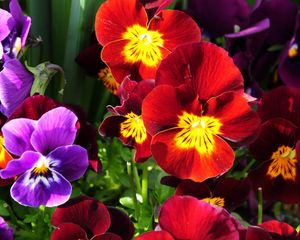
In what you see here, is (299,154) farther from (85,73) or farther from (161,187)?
(85,73)

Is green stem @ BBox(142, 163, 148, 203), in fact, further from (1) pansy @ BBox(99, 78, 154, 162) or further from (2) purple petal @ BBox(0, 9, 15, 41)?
(2) purple petal @ BBox(0, 9, 15, 41)

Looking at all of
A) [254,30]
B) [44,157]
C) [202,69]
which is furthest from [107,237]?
[254,30]

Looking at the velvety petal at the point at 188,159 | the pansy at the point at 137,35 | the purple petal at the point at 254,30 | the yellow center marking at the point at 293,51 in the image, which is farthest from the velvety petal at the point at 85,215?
the yellow center marking at the point at 293,51

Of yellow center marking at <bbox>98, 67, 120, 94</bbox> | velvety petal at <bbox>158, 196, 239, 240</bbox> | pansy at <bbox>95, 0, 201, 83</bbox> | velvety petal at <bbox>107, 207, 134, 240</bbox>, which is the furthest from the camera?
yellow center marking at <bbox>98, 67, 120, 94</bbox>

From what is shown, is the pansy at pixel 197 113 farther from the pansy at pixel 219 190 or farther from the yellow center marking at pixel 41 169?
the yellow center marking at pixel 41 169

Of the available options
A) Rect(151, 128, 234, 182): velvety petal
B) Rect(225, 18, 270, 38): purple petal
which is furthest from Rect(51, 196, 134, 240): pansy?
Rect(225, 18, 270, 38): purple petal

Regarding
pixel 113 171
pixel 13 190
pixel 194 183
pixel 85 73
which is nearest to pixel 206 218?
pixel 194 183
